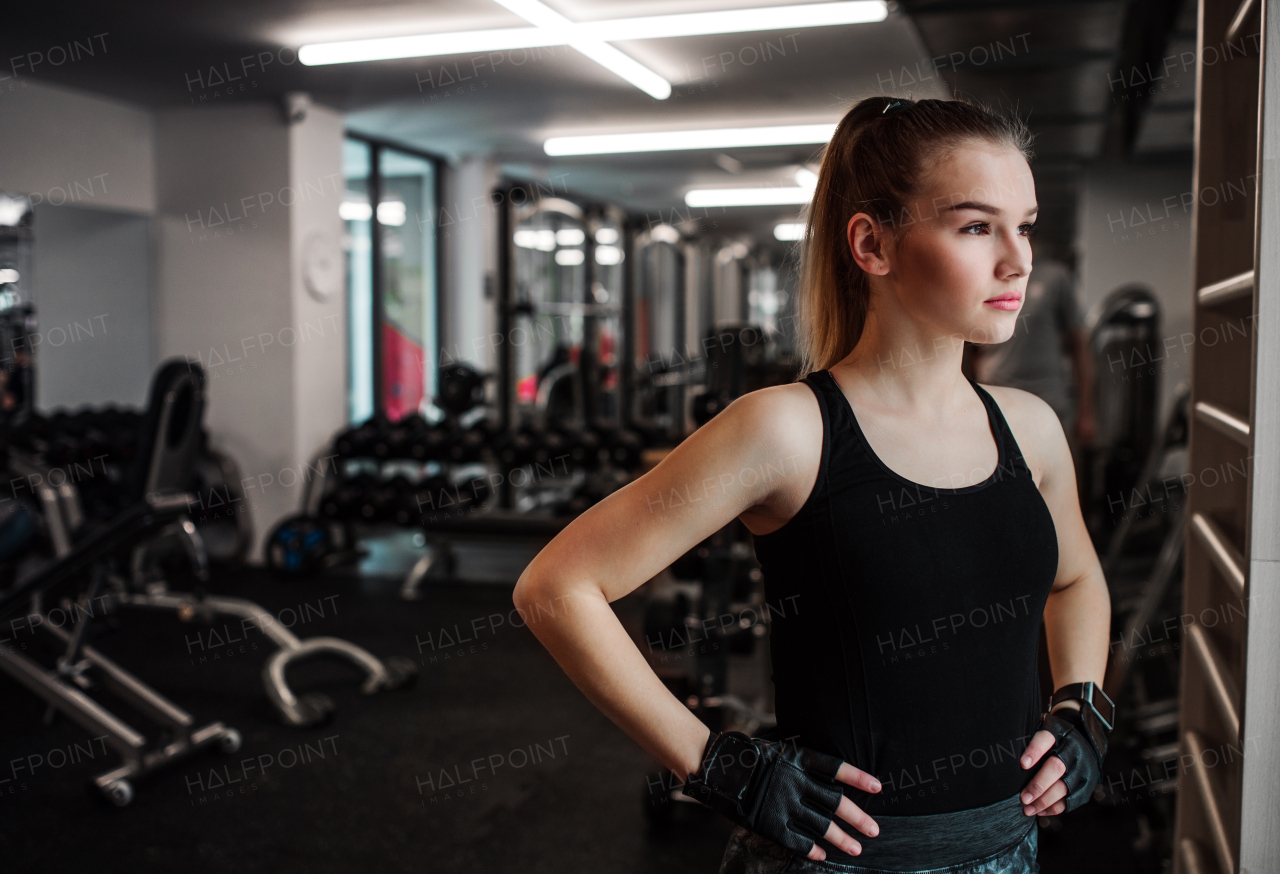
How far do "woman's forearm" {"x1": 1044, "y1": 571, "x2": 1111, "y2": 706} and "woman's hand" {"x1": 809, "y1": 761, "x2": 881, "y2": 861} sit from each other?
31cm

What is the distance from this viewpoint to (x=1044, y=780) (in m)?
0.89

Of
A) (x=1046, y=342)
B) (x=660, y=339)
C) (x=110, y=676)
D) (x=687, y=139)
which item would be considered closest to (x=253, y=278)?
(x=687, y=139)

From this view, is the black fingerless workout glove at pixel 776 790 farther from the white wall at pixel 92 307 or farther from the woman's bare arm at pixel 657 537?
the white wall at pixel 92 307

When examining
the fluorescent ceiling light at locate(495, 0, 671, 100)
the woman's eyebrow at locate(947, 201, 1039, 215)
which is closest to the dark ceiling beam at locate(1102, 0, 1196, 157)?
the fluorescent ceiling light at locate(495, 0, 671, 100)

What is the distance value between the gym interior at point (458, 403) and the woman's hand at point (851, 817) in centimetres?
5

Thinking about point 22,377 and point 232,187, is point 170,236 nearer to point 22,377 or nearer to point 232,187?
point 232,187

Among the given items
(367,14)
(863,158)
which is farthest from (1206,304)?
(367,14)

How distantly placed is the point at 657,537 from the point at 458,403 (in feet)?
15.5

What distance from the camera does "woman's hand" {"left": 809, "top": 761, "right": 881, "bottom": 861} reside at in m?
0.82

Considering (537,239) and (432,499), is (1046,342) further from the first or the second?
(537,239)

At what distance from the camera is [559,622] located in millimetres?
843

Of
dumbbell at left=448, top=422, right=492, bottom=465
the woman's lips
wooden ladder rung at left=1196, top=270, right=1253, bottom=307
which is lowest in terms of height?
dumbbell at left=448, top=422, right=492, bottom=465

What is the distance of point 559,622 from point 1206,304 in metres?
1.15

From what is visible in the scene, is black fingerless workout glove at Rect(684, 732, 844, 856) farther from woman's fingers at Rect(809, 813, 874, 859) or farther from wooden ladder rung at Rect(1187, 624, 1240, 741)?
wooden ladder rung at Rect(1187, 624, 1240, 741)
